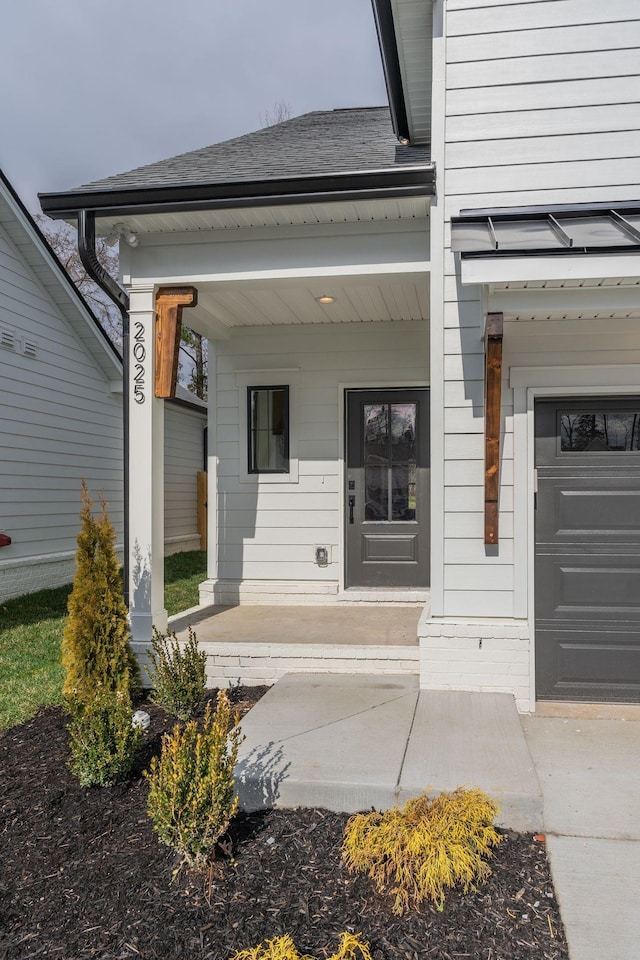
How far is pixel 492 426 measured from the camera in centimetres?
412

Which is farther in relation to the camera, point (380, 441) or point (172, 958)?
point (380, 441)

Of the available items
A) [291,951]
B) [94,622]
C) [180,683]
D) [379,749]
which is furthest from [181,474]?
[291,951]

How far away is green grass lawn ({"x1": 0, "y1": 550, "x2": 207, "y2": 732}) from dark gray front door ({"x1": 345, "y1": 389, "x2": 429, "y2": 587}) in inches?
88.4

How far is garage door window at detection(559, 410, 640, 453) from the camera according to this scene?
4.33 meters

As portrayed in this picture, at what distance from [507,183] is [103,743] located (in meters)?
3.99

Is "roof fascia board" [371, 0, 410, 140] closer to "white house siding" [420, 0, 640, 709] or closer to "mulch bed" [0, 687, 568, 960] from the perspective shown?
"white house siding" [420, 0, 640, 709]

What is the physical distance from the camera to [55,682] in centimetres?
488

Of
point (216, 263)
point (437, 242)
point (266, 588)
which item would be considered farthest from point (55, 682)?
point (437, 242)

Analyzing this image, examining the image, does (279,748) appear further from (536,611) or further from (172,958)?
(536,611)

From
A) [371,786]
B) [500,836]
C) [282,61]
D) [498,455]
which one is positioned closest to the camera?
[500,836]

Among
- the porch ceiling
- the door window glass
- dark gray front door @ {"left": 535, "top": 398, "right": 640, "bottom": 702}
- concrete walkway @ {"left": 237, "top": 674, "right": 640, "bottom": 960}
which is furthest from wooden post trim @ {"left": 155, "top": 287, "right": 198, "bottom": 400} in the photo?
dark gray front door @ {"left": 535, "top": 398, "right": 640, "bottom": 702}

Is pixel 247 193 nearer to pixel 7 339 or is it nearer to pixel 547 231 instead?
pixel 547 231

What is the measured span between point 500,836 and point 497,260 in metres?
2.63

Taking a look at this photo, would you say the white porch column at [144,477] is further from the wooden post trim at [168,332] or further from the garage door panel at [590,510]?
the garage door panel at [590,510]
